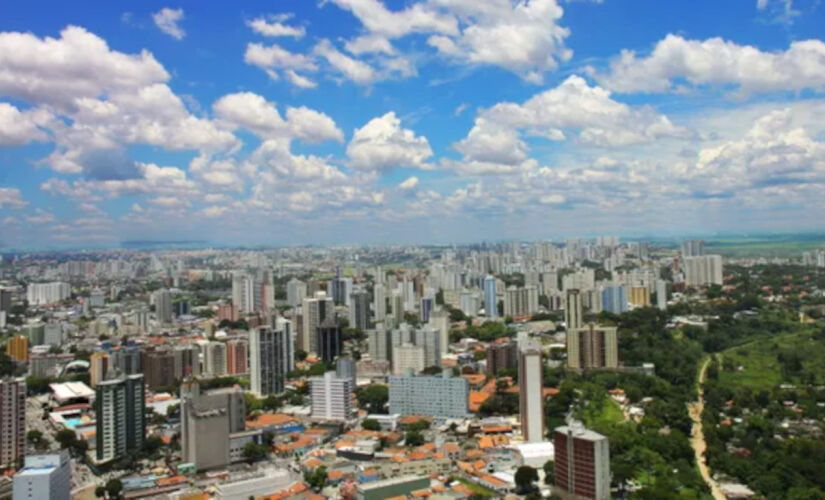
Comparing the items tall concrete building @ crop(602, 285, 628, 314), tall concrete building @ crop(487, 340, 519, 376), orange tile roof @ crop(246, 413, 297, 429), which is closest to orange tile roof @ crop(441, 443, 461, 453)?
orange tile roof @ crop(246, 413, 297, 429)

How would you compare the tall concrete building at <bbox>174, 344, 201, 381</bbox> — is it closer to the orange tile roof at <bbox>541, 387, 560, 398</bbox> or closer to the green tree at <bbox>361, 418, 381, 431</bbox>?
the green tree at <bbox>361, 418, 381, 431</bbox>

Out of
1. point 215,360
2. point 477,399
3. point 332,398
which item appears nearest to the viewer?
point 332,398

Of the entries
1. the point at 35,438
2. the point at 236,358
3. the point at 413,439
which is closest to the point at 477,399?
the point at 413,439

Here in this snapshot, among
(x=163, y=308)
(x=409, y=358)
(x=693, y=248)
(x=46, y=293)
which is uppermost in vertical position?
(x=693, y=248)

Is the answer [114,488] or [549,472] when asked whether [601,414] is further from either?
[114,488]

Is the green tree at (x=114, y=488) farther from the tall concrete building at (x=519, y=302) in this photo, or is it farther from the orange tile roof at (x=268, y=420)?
the tall concrete building at (x=519, y=302)

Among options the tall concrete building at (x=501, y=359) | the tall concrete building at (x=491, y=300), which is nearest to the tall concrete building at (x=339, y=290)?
the tall concrete building at (x=491, y=300)
